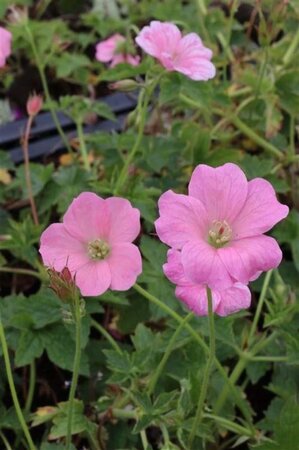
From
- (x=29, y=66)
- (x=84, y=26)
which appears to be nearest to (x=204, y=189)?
(x=29, y=66)

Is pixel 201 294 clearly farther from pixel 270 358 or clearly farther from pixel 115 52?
pixel 115 52

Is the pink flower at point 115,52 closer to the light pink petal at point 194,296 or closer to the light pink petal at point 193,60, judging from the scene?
the light pink petal at point 193,60

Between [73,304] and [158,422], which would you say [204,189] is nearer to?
[73,304]

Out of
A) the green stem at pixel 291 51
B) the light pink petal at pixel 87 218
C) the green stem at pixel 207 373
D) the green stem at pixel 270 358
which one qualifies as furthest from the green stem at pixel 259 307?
the green stem at pixel 291 51

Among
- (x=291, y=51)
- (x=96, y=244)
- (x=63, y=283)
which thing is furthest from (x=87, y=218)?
(x=291, y=51)

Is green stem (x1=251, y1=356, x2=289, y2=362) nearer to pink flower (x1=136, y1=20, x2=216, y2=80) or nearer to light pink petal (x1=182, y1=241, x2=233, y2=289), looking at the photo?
light pink petal (x1=182, y1=241, x2=233, y2=289)

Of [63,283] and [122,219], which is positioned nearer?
[63,283]
